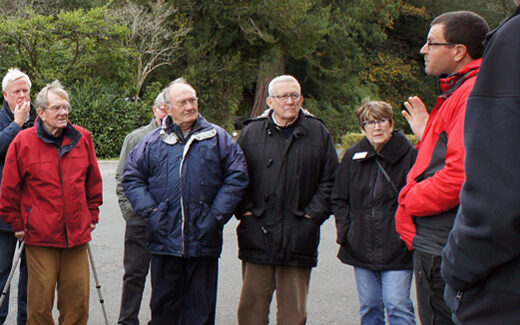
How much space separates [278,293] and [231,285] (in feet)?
6.15

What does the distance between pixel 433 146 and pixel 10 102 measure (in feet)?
11.7

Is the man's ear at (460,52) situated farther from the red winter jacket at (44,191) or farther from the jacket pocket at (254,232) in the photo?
the red winter jacket at (44,191)

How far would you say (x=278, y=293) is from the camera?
413 cm

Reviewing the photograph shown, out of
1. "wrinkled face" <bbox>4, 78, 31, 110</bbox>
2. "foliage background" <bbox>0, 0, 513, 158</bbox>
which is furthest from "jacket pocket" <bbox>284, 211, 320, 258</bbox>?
"foliage background" <bbox>0, 0, 513, 158</bbox>

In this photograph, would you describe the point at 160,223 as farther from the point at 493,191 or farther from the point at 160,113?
the point at 493,191

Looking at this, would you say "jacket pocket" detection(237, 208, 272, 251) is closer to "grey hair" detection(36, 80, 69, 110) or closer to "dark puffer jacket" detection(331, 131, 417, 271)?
"dark puffer jacket" detection(331, 131, 417, 271)

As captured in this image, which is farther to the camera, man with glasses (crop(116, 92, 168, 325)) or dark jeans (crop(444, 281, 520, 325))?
man with glasses (crop(116, 92, 168, 325))

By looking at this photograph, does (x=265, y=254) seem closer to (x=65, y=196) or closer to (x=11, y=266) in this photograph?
(x=65, y=196)

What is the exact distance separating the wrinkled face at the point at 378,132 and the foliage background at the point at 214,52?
12636 millimetres

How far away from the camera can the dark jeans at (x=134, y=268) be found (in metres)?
4.66

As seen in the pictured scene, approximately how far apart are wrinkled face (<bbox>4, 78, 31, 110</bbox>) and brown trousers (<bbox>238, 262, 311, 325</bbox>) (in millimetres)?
2386

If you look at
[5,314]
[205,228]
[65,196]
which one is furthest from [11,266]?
[205,228]

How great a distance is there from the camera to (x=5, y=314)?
4520 millimetres

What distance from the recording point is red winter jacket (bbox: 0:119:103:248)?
4.04 m
